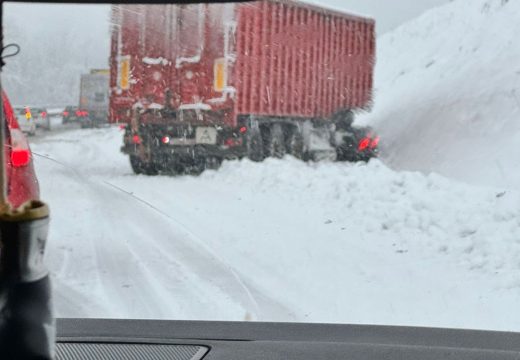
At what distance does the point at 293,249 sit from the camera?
7.45 m

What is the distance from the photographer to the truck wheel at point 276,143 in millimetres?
15727

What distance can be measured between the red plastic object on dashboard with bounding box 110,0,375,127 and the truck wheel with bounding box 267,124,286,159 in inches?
12.2

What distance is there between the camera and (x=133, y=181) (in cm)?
1295

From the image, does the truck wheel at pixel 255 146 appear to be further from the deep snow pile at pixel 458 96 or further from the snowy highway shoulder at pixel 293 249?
the deep snow pile at pixel 458 96

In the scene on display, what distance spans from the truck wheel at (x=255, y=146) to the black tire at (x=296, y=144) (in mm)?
1332

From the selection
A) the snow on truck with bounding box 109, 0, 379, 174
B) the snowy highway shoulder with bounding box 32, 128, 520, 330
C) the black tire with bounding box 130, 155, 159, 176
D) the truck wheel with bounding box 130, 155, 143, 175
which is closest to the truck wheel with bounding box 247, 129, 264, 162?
the snow on truck with bounding box 109, 0, 379, 174

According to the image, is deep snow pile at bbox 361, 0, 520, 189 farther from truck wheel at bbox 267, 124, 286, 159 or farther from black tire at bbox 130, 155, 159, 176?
black tire at bbox 130, 155, 159, 176

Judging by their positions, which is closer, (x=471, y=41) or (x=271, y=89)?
(x=271, y=89)

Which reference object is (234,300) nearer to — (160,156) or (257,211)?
(257,211)

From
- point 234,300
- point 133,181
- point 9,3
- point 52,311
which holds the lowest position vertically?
point 133,181

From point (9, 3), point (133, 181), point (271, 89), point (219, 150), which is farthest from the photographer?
point (271, 89)

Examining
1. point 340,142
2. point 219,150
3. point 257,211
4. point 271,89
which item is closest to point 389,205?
point 257,211

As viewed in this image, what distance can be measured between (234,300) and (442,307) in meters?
1.41

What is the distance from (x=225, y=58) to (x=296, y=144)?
2.92 metres
